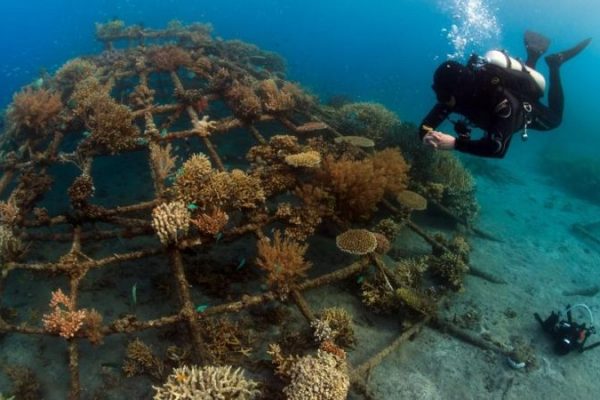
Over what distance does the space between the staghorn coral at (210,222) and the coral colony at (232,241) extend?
0.03 m

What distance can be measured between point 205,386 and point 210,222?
292cm

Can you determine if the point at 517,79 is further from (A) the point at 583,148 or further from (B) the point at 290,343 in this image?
(A) the point at 583,148

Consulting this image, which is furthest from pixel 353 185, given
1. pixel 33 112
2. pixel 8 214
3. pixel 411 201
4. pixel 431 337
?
pixel 33 112

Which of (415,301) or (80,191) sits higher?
(80,191)

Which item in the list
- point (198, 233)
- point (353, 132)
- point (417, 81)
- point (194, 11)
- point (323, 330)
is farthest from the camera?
point (194, 11)

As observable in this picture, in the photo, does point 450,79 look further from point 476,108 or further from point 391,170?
point 391,170

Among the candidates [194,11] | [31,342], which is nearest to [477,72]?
[31,342]

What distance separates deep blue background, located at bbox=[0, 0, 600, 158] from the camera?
42.1 m

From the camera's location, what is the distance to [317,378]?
4.93 metres

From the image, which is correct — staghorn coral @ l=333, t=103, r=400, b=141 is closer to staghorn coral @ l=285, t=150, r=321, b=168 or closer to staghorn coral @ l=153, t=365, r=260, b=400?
staghorn coral @ l=285, t=150, r=321, b=168

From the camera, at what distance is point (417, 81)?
49.6 m

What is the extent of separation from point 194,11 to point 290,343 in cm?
9732

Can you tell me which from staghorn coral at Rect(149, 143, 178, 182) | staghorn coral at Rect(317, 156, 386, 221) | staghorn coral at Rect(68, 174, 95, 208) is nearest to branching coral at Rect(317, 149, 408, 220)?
staghorn coral at Rect(317, 156, 386, 221)

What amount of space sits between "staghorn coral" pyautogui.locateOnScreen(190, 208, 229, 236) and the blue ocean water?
204cm
